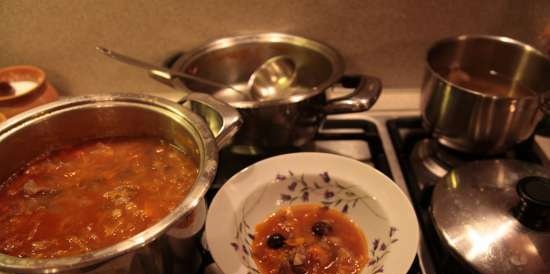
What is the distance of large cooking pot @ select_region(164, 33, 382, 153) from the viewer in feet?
2.85

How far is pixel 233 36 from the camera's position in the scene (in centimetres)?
111

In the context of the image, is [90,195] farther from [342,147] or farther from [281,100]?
[342,147]

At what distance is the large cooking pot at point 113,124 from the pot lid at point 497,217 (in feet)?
1.37

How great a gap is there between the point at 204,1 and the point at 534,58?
78 centimetres

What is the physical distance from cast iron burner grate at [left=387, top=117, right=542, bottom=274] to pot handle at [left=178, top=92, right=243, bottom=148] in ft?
1.36

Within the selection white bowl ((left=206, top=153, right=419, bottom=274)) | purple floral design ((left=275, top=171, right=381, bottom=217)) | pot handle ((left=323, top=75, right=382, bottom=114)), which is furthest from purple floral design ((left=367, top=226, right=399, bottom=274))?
pot handle ((left=323, top=75, right=382, bottom=114))

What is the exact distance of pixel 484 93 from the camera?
2.98ft

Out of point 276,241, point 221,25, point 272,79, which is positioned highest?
point 221,25

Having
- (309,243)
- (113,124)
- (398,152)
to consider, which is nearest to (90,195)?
(113,124)

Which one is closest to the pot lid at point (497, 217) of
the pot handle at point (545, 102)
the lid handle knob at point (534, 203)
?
the lid handle knob at point (534, 203)

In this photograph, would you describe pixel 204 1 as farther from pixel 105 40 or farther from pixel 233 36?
pixel 105 40

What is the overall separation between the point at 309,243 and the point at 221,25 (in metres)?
0.61

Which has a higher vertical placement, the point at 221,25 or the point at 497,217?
the point at 221,25

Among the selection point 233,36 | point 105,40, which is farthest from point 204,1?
point 105,40
